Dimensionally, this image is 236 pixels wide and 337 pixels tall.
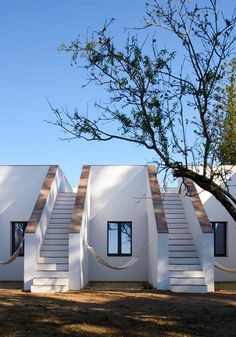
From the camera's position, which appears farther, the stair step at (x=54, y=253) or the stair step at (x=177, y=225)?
the stair step at (x=177, y=225)

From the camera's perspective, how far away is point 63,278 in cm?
1240

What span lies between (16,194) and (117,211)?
3426 mm

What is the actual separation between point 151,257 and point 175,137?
6.52 metres


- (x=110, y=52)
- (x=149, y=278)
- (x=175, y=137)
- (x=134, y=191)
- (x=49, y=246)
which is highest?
(x=110, y=52)

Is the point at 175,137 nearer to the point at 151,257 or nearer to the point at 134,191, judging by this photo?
the point at 151,257

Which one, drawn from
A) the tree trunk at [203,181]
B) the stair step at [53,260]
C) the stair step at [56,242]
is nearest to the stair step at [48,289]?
the stair step at [53,260]

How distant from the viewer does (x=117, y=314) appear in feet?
29.5

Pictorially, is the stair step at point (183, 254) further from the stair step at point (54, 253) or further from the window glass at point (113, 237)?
the window glass at point (113, 237)

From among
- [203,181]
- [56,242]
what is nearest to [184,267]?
[56,242]

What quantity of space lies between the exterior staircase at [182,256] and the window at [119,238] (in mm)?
1654

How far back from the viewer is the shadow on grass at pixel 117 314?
7801 millimetres

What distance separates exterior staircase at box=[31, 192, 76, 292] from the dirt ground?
0.52 meters

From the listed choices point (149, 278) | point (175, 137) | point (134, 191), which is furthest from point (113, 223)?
point (175, 137)

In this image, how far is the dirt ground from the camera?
780 cm
